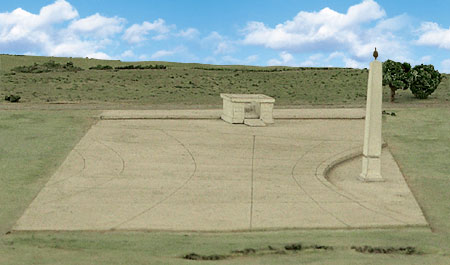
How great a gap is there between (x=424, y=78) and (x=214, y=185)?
83.7ft

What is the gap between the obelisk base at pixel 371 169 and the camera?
20156 millimetres

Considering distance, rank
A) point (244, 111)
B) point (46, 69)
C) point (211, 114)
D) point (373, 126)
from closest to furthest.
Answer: point (373, 126) < point (244, 111) < point (211, 114) < point (46, 69)

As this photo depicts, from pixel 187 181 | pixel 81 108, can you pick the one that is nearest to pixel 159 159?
pixel 187 181

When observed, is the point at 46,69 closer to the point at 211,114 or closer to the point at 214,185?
the point at 211,114

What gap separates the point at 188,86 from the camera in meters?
49.1

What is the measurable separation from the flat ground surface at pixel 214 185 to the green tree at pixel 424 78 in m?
15.3

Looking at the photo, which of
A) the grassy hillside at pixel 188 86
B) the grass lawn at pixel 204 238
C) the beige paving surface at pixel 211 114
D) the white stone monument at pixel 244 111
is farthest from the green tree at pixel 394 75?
the grass lawn at pixel 204 238

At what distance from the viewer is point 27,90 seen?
150 feet

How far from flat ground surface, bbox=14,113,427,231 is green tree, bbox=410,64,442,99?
15305mm

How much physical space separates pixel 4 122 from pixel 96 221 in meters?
14.7

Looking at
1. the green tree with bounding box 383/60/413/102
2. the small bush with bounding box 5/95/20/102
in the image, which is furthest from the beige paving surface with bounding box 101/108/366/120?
the small bush with bounding box 5/95/20/102

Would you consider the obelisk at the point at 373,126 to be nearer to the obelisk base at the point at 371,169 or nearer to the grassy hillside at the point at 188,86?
the obelisk base at the point at 371,169

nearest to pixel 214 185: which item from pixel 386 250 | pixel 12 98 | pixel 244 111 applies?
pixel 386 250

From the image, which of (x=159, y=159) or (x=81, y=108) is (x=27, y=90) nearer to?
(x=81, y=108)
